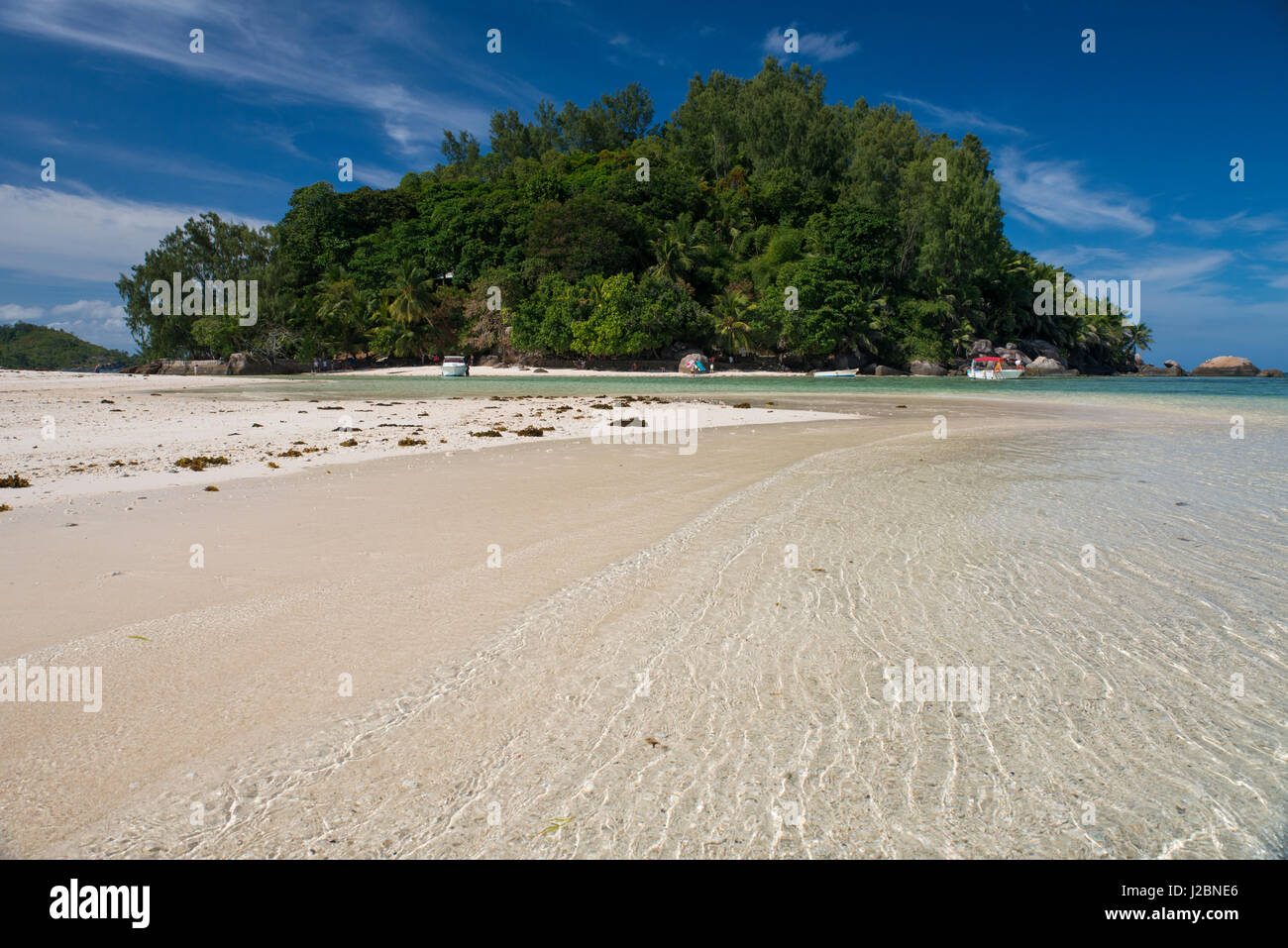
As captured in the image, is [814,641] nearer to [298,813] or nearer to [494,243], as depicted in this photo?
[298,813]

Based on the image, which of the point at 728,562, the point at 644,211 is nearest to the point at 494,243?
the point at 644,211

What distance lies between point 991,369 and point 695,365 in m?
24.9

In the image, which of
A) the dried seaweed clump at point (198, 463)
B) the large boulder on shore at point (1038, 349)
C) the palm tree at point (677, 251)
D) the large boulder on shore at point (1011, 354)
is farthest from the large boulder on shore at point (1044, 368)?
the dried seaweed clump at point (198, 463)

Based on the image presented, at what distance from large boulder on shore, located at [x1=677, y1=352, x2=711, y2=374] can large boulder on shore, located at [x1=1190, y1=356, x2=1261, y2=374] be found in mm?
77559

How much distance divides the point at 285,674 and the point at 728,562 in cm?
308

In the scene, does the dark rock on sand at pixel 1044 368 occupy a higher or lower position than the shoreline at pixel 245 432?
higher

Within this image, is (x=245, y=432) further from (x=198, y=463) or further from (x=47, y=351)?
(x=47, y=351)

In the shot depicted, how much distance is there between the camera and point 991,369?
55344 mm

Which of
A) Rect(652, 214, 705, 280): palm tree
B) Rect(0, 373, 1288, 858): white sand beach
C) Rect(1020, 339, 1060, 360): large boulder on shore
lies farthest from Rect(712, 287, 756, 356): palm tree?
Rect(0, 373, 1288, 858): white sand beach

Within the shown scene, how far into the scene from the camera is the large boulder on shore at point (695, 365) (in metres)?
55.1

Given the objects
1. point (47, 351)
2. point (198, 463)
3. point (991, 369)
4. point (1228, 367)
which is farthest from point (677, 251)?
point (47, 351)

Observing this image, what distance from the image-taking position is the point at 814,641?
12.2ft

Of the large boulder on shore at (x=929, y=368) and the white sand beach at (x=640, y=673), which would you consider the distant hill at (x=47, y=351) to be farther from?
the white sand beach at (x=640, y=673)

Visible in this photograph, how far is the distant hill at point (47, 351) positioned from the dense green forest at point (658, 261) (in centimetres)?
6402
